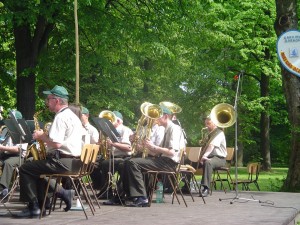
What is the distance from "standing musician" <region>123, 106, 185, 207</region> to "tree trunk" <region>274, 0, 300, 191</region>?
15.2 ft

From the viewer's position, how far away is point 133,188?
11.5 meters

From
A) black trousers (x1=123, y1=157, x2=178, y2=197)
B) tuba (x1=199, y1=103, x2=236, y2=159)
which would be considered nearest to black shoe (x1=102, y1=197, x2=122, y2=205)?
black trousers (x1=123, y1=157, x2=178, y2=197)

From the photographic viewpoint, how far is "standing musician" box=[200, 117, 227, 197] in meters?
14.5

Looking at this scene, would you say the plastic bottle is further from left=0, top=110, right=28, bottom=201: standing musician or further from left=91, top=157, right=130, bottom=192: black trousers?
left=0, top=110, right=28, bottom=201: standing musician

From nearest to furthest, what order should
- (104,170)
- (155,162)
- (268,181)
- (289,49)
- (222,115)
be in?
(289,49) < (155,162) < (104,170) < (222,115) < (268,181)

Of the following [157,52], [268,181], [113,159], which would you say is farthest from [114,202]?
[268,181]

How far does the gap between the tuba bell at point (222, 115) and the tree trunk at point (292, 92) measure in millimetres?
2401

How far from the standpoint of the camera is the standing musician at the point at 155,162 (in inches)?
455

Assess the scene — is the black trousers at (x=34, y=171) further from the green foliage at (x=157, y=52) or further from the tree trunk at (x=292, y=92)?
the tree trunk at (x=292, y=92)

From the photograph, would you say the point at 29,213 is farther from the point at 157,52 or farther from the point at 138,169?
the point at 157,52

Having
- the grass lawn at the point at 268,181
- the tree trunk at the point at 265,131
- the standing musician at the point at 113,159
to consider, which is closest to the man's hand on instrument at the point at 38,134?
the standing musician at the point at 113,159

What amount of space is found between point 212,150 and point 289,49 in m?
5.89

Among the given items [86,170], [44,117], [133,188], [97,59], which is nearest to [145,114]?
[133,188]

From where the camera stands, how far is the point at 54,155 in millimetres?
9664
